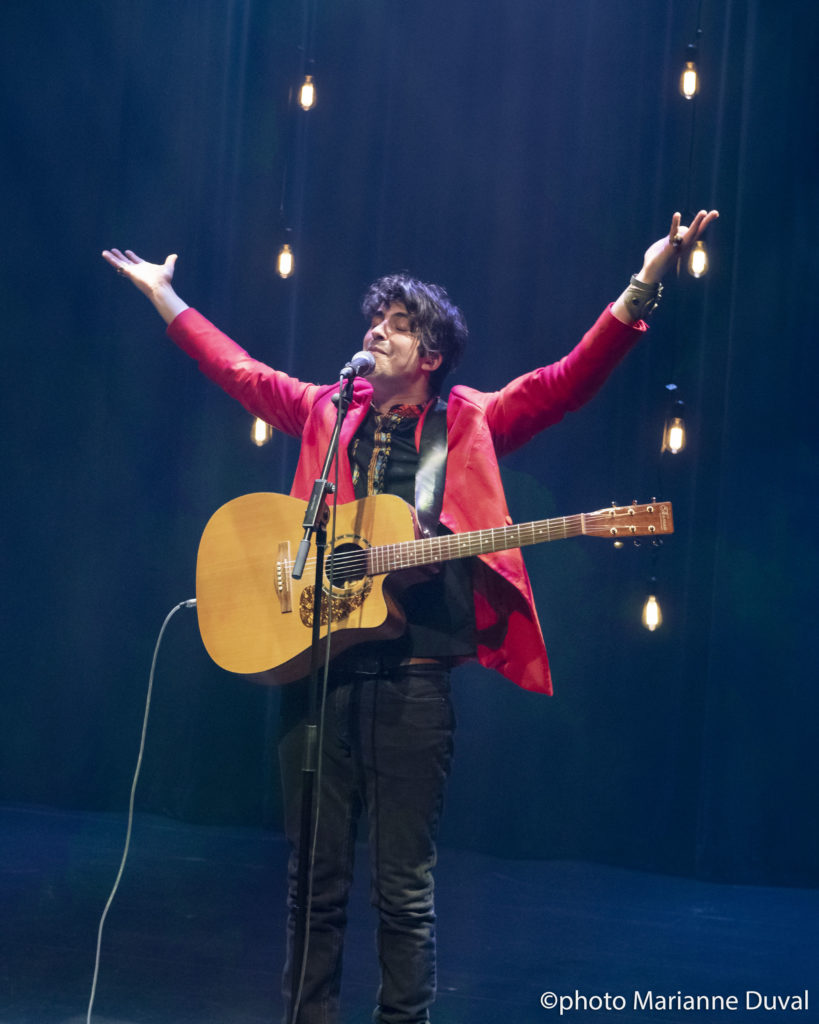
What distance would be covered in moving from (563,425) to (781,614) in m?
1.22

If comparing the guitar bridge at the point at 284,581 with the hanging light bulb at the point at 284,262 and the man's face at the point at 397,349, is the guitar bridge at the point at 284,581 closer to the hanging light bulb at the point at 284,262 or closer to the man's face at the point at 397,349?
the man's face at the point at 397,349

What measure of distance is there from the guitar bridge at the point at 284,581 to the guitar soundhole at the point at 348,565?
0.12 meters

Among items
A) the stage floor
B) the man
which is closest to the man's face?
the man

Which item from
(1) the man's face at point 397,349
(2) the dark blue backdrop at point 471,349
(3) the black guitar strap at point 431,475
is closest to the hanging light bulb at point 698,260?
(2) the dark blue backdrop at point 471,349

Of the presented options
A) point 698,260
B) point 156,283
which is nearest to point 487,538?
point 156,283

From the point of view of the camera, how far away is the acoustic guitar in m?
2.12

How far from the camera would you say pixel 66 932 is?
3096mm

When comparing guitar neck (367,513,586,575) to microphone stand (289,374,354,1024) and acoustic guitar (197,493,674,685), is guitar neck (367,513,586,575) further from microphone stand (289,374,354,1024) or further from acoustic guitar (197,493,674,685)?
microphone stand (289,374,354,1024)

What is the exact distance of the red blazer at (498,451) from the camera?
7.20 feet

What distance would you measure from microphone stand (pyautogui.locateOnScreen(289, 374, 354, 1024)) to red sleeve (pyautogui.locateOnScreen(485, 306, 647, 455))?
47 centimetres

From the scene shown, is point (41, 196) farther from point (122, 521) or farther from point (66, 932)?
point (66, 932)

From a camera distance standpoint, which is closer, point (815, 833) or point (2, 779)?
point (815, 833)

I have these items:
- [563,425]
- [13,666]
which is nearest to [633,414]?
[563,425]

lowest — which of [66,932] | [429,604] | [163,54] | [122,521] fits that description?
[66,932]
